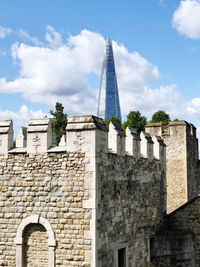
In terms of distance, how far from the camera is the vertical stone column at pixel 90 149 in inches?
352

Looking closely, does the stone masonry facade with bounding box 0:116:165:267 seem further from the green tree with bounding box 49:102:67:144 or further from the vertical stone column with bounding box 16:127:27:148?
the green tree with bounding box 49:102:67:144

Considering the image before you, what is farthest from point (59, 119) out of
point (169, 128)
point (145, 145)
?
point (145, 145)

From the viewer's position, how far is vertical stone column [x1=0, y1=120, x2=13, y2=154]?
32.1ft

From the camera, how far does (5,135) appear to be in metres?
9.80

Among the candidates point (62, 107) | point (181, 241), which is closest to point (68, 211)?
point (181, 241)

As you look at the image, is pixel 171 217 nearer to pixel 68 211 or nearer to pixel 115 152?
pixel 115 152

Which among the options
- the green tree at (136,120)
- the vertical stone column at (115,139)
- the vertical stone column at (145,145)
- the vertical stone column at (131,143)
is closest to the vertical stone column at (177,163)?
the vertical stone column at (145,145)

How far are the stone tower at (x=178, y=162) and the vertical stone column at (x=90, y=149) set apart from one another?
33.1 feet

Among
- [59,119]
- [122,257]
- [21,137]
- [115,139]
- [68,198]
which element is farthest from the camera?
[59,119]

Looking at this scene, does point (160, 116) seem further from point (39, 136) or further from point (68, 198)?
point (68, 198)

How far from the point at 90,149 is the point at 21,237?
2747mm

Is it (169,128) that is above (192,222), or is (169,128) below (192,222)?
above

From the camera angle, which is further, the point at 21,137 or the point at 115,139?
the point at 21,137

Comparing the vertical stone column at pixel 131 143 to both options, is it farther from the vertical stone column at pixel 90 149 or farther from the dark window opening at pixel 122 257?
the dark window opening at pixel 122 257
